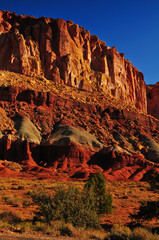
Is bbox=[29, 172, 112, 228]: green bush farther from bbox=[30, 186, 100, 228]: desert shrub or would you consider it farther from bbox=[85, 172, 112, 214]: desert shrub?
bbox=[85, 172, 112, 214]: desert shrub

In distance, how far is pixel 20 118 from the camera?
176 ft

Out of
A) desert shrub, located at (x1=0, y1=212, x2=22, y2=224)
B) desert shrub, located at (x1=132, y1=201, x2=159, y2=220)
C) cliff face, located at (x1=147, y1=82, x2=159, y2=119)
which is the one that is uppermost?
cliff face, located at (x1=147, y1=82, x2=159, y2=119)

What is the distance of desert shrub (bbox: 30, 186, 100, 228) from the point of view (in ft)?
45.6

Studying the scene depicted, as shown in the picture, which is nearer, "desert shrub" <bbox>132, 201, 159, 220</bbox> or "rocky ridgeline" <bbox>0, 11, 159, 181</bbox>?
"desert shrub" <bbox>132, 201, 159, 220</bbox>

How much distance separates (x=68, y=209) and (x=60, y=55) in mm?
69423

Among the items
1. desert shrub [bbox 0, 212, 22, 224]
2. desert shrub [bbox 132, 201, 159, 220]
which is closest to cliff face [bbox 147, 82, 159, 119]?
desert shrub [bbox 132, 201, 159, 220]

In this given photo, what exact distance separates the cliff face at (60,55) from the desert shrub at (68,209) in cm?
6045

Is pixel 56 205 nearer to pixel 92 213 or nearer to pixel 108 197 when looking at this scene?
pixel 92 213

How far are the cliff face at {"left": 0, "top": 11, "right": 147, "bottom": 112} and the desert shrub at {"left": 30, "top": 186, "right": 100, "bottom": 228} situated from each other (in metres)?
60.5

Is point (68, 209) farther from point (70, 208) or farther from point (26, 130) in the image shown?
point (26, 130)

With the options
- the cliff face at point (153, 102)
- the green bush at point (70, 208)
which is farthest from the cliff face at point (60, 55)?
the green bush at point (70, 208)

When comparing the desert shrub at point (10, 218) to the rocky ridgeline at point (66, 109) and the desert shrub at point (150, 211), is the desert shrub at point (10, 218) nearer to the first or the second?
the desert shrub at point (150, 211)

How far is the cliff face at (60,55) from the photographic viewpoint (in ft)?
243

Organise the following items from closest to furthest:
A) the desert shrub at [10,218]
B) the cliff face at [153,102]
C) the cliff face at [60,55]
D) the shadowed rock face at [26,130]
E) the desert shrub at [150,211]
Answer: the desert shrub at [10,218]
the desert shrub at [150,211]
the shadowed rock face at [26,130]
the cliff face at [60,55]
the cliff face at [153,102]
